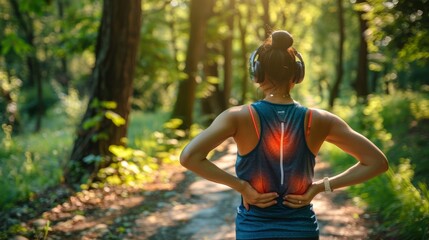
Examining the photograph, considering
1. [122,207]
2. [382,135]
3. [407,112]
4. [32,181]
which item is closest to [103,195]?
[122,207]

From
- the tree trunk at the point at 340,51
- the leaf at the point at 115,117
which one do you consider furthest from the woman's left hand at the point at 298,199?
the tree trunk at the point at 340,51

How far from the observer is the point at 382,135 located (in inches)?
397

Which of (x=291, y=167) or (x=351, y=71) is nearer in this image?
(x=291, y=167)

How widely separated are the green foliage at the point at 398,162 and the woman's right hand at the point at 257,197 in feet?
10.9

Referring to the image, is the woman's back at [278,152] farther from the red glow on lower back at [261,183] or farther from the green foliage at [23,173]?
the green foliage at [23,173]

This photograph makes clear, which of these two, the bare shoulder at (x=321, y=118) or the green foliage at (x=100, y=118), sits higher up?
the bare shoulder at (x=321, y=118)

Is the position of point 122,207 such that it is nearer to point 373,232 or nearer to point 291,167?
point 373,232

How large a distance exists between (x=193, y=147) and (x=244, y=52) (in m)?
22.8

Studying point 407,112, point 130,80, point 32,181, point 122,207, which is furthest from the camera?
point 407,112

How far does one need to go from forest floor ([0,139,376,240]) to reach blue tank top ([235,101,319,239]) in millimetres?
3392

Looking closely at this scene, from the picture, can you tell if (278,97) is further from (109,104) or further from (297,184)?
Result: (109,104)

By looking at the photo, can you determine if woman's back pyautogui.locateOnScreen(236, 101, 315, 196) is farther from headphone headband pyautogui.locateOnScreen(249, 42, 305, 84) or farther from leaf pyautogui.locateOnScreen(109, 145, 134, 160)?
leaf pyautogui.locateOnScreen(109, 145, 134, 160)

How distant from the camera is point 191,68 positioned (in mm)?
14133

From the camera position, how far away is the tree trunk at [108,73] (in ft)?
24.5
